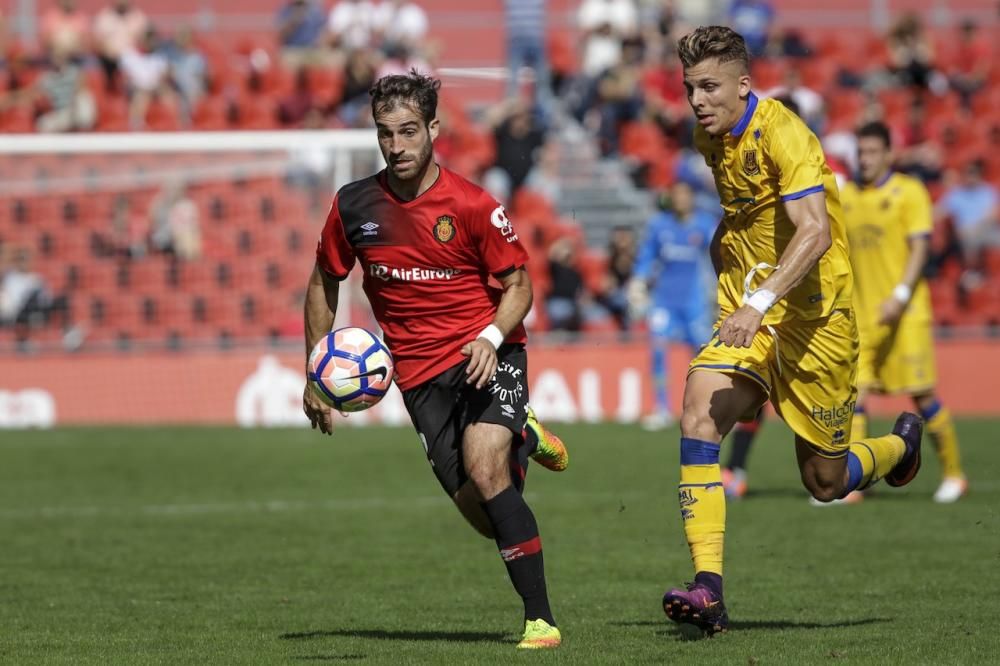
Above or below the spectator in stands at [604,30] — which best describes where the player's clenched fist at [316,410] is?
below

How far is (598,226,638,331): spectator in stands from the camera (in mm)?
20422

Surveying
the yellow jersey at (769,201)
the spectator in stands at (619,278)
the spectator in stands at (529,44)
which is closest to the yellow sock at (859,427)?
the yellow jersey at (769,201)

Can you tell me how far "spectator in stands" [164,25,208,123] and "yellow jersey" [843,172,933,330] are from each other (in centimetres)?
1332

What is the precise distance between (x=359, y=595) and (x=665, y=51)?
1799 centimetres

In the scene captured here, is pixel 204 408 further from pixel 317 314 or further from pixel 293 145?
pixel 317 314

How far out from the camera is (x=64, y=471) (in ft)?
47.6

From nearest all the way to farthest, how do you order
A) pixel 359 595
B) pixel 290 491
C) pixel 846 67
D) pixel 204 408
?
pixel 359 595 < pixel 290 491 < pixel 204 408 < pixel 846 67

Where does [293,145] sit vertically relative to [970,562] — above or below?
above

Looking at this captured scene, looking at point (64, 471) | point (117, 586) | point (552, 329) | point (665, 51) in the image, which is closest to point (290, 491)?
point (64, 471)

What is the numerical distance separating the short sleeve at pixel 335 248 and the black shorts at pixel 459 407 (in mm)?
620

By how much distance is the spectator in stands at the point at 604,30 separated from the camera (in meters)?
24.1

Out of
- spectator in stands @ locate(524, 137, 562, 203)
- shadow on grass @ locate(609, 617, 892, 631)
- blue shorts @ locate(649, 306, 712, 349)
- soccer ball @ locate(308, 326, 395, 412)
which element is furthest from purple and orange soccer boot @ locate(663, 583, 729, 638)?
spectator in stands @ locate(524, 137, 562, 203)

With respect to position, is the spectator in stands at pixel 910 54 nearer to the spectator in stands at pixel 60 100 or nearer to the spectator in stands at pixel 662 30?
the spectator in stands at pixel 662 30

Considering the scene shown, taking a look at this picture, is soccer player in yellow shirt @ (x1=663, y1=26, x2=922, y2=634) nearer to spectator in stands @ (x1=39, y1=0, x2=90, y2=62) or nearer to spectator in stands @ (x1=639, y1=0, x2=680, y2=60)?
spectator in stands @ (x1=39, y1=0, x2=90, y2=62)
